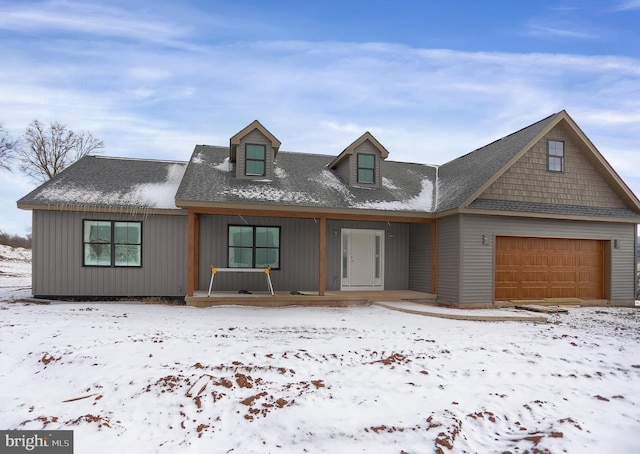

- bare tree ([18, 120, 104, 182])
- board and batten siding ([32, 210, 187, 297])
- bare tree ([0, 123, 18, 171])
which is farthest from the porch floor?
bare tree ([0, 123, 18, 171])

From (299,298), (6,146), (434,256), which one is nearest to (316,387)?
(299,298)

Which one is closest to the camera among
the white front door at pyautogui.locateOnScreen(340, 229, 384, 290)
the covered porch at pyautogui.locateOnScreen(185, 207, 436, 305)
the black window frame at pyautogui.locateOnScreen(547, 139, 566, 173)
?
the covered porch at pyautogui.locateOnScreen(185, 207, 436, 305)

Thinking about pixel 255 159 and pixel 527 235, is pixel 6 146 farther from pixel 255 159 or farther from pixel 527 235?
pixel 527 235

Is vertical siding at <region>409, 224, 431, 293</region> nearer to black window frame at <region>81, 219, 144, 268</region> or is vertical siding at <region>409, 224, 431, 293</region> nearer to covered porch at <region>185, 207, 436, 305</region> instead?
covered porch at <region>185, 207, 436, 305</region>

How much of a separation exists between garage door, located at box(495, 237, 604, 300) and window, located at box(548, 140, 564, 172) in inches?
88.7

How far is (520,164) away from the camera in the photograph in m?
12.2

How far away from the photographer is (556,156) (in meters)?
12.5

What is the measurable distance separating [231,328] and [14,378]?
354 centimetres

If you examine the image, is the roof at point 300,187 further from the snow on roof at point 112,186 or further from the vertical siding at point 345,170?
the snow on roof at point 112,186

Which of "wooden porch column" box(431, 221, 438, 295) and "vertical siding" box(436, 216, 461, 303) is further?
"wooden porch column" box(431, 221, 438, 295)

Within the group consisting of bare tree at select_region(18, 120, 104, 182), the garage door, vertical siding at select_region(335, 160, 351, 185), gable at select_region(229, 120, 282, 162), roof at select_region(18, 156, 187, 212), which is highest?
bare tree at select_region(18, 120, 104, 182)

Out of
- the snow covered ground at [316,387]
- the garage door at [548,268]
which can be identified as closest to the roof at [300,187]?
the garage door at [548,268]

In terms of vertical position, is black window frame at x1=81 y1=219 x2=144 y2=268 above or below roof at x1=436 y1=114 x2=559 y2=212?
below

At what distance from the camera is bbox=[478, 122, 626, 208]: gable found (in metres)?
12.1
